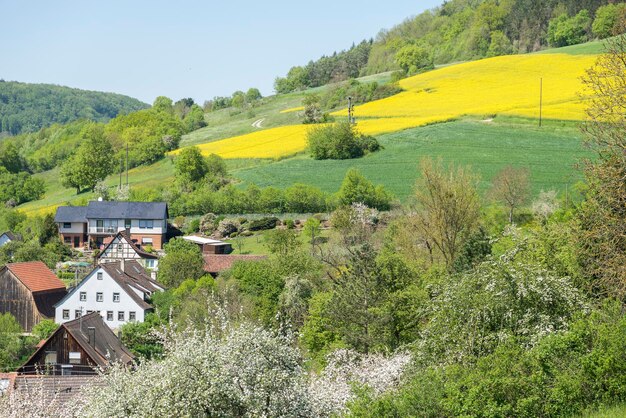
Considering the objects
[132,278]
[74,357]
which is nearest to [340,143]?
[132,278]

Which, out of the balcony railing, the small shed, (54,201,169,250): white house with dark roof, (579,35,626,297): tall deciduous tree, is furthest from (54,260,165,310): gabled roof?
(579,35,626,297): tall deciduous tree

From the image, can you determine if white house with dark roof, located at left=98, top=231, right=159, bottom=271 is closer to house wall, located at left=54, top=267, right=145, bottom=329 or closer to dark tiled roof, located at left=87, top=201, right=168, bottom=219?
dark tiled roof, located at left=87, top=201, right=168, bottom=219

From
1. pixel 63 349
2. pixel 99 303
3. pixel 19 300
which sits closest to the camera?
pixel 63 349

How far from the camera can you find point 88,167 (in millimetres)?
105688

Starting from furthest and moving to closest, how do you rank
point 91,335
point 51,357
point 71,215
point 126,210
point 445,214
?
1. point 71,215
2. point 126,210
3. point 445,214
4. point 91,335
5. point 51,357

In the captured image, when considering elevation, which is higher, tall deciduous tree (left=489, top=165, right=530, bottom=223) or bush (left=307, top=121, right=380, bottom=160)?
bush (left=307, top=121, right=380, bottom=160)

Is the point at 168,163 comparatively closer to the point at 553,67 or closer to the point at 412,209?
the point at 553,67

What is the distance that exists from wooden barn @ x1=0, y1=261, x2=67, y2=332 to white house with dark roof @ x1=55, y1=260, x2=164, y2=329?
1167mm

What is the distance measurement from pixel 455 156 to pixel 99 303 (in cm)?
3404

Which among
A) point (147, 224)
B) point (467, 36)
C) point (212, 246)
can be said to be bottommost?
point (212, 246)

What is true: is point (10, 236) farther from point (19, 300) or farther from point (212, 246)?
point (19, 300)

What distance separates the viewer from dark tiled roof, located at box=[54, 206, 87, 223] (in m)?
80.2

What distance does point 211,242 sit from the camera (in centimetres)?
6812

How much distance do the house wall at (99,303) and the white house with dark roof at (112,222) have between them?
19.0 meters
